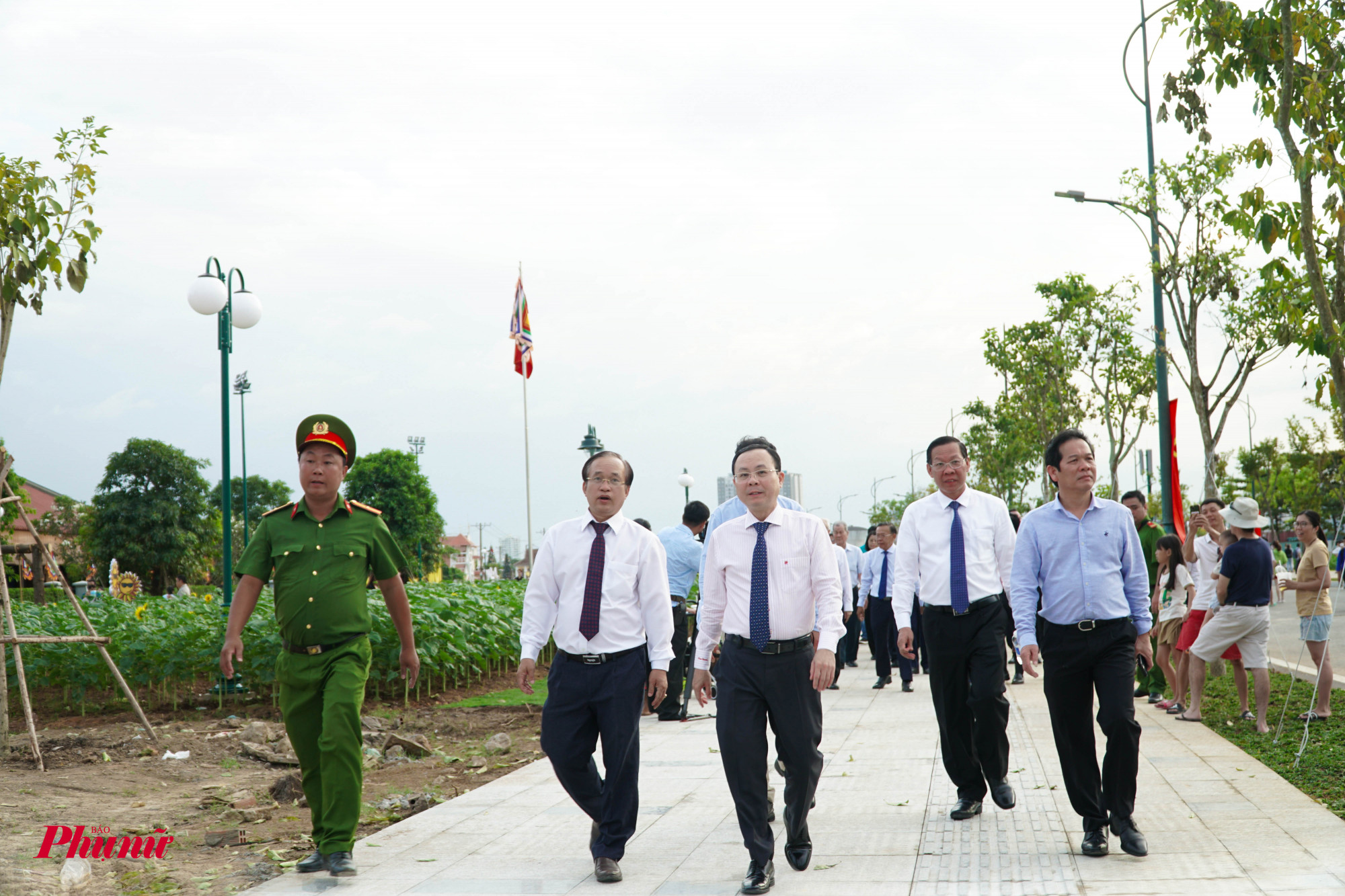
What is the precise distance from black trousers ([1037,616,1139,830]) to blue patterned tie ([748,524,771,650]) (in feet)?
4.97

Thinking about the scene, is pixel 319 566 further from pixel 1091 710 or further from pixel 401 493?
pixel 401 493

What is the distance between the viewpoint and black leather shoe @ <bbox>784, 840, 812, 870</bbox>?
17.2ft

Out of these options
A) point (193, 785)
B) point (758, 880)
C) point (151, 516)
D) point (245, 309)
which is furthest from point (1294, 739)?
point (151, 516)

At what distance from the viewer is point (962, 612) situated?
6.42 m

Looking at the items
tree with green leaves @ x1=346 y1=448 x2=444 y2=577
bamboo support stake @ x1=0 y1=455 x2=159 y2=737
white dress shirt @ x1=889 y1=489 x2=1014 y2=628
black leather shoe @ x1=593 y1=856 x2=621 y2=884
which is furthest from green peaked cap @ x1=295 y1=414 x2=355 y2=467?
tree with green leaves @ x1=346 y1=448 x2=444 y2=577

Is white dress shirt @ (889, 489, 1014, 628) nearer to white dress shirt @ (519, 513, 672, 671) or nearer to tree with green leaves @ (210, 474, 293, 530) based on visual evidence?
white dress shirt @ (519, 513, 672, 671)

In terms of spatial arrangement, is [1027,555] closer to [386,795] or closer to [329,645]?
[329,645]

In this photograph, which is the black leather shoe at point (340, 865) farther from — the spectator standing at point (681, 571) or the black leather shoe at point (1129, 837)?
the spectator standing at point (681, 571)

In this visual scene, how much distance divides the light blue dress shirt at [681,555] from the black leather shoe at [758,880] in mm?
5878

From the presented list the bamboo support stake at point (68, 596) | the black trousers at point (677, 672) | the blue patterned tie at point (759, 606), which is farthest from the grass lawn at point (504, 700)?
the blue patterned tie at point (759, 606)

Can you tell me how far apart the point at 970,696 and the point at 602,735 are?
81.4 inches

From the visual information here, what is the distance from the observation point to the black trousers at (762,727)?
16.6 feet

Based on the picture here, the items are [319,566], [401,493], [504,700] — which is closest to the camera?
[319,566]

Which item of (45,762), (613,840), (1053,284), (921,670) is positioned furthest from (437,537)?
(613,840)
